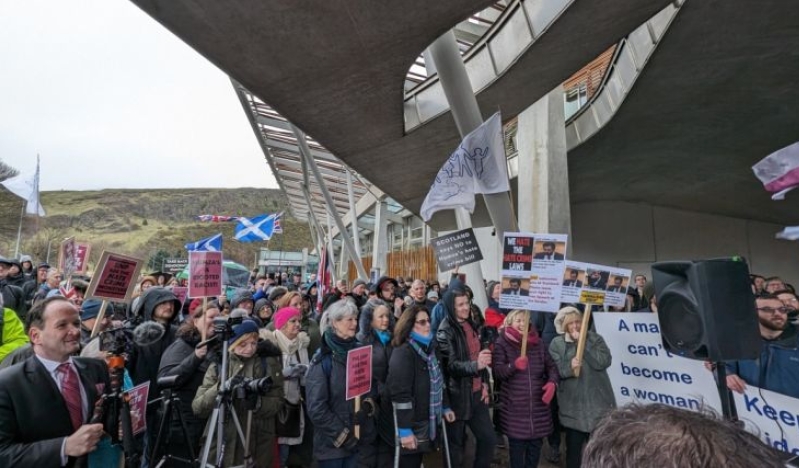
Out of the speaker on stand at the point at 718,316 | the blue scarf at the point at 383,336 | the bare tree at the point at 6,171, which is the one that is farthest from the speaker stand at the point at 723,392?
the bare tree at the point at 6,171

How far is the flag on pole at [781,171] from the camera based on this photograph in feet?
16.9

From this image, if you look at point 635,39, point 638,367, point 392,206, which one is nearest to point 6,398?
point 638,367

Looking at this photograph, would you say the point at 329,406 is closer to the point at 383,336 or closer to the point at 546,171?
the point at 383,336

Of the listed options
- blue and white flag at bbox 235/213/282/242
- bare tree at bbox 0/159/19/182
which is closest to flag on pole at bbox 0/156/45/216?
blue and white flag at bbox 235/213/282/242

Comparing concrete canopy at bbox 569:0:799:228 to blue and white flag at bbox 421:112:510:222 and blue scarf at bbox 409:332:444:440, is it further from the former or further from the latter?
blue scarf at bbox 409:332:444:440

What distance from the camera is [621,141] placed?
32.5ft

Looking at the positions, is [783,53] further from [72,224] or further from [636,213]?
[72,224]

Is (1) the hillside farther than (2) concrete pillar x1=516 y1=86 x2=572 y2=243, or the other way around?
(1) the hillside

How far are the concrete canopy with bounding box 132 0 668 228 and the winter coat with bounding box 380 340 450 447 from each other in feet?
10.5

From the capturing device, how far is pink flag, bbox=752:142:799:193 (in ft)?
16.9

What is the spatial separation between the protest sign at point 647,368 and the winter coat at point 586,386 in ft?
0.46

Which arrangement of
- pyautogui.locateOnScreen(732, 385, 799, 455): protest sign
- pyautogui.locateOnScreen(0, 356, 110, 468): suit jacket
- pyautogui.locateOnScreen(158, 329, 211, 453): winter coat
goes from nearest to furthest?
pyautogui.locateOnScreen(0, 356, 110, 468): suit jacket
pyautogui.locateOnScreen(732, 385, 799, 455): protest sign
pyautogui.locateOnScreen(158, 329, 211, 453): winter coat

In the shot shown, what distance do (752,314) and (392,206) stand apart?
83.4ft

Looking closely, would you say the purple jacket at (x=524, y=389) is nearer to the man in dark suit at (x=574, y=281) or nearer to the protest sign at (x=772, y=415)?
the man in dark suit at (x=574, y=281)
